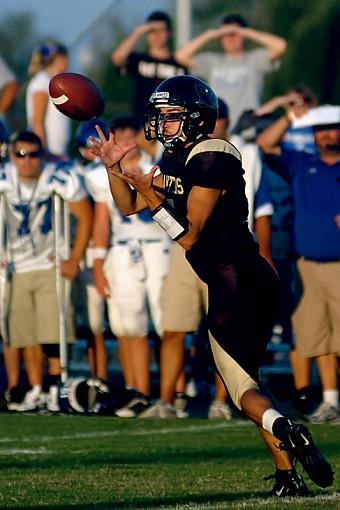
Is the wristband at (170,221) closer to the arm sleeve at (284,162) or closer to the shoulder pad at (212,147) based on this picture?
the shoulder pad at (212,147)

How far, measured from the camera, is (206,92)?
662cm

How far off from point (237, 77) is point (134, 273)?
98.6 inches

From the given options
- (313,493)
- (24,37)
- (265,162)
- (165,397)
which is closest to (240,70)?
(265,162)

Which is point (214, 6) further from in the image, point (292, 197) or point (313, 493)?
point (313, 493)

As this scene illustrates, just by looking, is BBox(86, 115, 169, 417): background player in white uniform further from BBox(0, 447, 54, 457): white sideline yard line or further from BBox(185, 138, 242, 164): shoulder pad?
BBox(185, 138, 242, 164): shoulder pad

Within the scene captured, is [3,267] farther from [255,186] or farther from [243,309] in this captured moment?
[243,309]

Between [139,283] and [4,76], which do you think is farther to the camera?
[4,76]

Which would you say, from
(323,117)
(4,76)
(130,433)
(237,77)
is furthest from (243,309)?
(4,76)

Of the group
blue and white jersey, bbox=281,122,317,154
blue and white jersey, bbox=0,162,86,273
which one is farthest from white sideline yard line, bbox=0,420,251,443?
blue and white jersey, bbox=281,122,317,154

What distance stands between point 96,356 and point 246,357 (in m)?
4.42

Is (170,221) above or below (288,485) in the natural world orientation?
above

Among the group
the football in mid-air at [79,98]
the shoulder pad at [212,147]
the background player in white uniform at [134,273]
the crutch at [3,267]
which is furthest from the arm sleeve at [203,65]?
the shoulder pad at [212,147]

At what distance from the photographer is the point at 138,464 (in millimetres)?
7277

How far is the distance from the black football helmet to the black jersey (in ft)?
0.28
